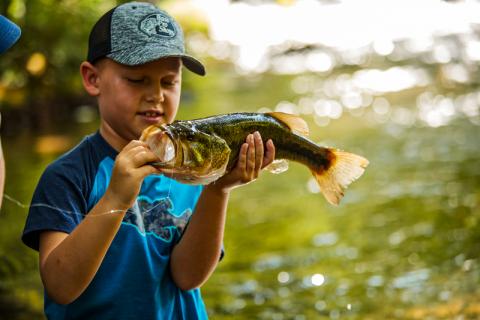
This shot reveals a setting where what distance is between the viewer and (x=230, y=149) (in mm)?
2609

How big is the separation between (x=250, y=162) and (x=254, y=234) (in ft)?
16.9

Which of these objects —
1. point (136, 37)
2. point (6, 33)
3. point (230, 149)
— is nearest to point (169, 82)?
point (136, 37)

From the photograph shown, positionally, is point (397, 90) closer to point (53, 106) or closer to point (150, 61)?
point (53, 106)

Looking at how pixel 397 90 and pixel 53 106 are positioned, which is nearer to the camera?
pixel 397 90

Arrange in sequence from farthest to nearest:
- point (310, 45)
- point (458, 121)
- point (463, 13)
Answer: point (310, 45), point (463, 13), point (458, 121)

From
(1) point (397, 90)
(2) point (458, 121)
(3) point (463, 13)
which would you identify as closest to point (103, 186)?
(2) point (458, 121)

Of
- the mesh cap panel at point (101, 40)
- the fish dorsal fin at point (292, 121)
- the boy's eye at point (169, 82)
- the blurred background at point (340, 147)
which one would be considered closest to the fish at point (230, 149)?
the fish dorsal fin at point (292, 121)

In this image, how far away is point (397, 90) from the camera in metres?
16.0

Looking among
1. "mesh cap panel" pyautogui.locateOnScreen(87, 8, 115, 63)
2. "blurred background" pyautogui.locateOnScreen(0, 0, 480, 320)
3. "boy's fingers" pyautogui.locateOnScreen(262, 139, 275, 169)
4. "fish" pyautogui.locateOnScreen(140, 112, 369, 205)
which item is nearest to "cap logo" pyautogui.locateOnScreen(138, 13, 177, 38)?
"mesh cap panel" pyautogui.locateOnScreen(87, 8, 115, 63)

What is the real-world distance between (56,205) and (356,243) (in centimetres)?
488

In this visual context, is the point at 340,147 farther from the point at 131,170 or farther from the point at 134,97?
the point at 131,170

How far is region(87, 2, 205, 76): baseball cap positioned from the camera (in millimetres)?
2771

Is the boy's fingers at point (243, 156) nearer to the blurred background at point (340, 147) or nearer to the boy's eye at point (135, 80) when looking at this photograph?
the boy's eye at point (135, 80)

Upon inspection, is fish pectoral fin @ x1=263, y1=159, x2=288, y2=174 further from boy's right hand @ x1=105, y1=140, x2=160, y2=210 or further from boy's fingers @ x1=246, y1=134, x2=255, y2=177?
boy's right hand @ x1=105, y1=140, x2=160, y2=210
